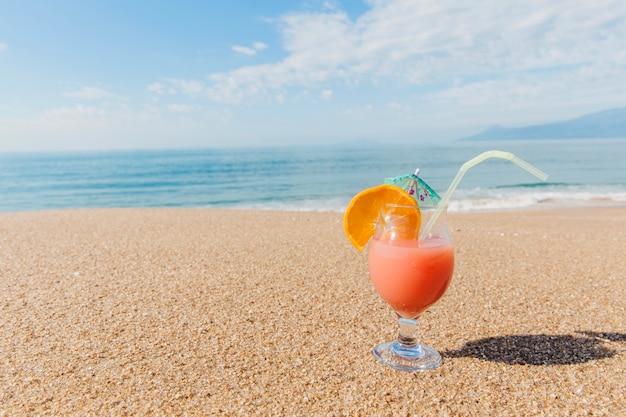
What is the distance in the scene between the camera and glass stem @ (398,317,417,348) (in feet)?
7.80

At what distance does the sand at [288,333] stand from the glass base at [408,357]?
5 cm

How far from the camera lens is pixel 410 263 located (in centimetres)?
218

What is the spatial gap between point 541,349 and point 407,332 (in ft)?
2.71

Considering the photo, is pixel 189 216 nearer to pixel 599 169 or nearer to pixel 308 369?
pixel 308 369

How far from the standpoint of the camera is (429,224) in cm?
220

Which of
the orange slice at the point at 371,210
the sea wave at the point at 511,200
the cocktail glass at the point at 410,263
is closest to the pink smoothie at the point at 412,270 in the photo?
the cocktail glass at the point at 410,263

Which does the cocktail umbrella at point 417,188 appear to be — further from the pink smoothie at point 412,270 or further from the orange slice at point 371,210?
the pink smoothie at point 412,270

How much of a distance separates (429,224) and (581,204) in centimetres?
1305

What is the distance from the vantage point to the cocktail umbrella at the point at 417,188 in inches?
85.4

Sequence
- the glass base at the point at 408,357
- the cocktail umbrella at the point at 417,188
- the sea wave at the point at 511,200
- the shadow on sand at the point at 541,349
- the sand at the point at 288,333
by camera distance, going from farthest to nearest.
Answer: the sea wave at the point at 511,200
the shadow on sand at the point at 541,349
the glass base at the point at 408,357
the cocktail umbrella at the point at 417,188
the sand at the point at 288,333

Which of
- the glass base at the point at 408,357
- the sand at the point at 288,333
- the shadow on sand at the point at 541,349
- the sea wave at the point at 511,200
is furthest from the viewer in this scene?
the sea wave at the point at 511,200

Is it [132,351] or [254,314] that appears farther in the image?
[254,314]

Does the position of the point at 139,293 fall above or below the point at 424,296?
below

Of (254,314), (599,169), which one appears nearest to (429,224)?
(254,314)
